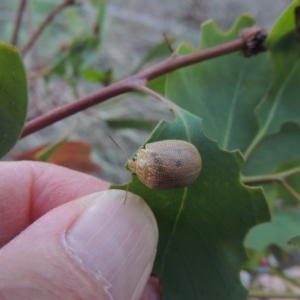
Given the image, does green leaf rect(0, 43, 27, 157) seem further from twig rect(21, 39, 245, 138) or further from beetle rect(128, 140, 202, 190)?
beetle rect(128, 140, 202, 190)

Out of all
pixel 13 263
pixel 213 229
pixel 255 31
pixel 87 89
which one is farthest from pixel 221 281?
pixel 87 89

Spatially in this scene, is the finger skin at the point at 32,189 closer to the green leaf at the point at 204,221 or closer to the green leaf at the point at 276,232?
the green leaf at the point at 204,221

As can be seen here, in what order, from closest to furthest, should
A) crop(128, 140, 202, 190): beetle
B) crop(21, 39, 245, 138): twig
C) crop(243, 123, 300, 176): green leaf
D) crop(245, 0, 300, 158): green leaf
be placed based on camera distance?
crop(128, 140, 202, 190): beetle, crop(21, 39, 245, 138): twig, crop(245, 0, 300, 158): green leaf, crop(243, 123, 300, 176): green leaf

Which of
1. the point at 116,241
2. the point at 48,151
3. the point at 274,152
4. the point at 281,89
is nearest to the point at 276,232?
the point at 274,152

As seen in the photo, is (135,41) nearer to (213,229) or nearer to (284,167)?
(284,167)

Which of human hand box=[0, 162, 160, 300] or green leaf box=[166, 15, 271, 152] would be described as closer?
human hand box=[0, 162, 160, 300]

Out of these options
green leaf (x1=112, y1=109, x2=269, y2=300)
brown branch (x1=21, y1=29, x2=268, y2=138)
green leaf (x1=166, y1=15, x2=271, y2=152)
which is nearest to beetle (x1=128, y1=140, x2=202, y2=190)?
green leaf (x1=112, y1=109, x2=269, y2=300)
